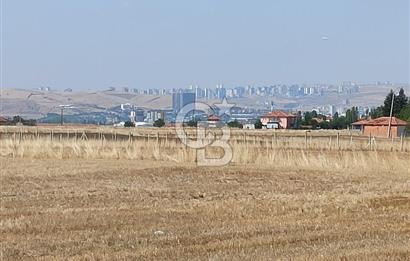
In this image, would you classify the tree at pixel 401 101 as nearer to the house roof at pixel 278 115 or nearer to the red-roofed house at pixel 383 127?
the red-roofed house at pixel 383 127

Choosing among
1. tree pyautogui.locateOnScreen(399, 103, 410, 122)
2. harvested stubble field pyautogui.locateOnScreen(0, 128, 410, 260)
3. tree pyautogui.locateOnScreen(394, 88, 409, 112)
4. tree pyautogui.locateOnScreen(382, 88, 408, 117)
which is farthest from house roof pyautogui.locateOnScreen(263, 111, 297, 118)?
harvested stubble field pyautogui.locateOnScreen(0, 128, 410, 260)

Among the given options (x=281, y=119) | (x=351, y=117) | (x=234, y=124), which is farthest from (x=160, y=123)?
(x=281, y=119)

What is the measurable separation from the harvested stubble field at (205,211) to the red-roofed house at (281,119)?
110m

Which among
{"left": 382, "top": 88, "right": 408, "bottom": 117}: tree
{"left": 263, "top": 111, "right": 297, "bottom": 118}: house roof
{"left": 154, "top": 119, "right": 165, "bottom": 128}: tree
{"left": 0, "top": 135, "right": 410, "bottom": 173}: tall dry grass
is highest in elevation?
{"left": 382, "top": 88, "right": 408, "bottom": 117}: tree

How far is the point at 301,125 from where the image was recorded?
422ft

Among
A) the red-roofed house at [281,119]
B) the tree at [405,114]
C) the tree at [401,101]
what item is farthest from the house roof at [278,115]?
the tree at [405,114]

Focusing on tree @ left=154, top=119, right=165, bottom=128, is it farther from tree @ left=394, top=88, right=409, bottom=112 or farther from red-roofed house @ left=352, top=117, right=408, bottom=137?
tree @ left=394, top=88, right=409, bottom=112

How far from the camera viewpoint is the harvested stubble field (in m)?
10.2

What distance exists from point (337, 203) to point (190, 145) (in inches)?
992

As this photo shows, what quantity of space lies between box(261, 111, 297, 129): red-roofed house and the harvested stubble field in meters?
110

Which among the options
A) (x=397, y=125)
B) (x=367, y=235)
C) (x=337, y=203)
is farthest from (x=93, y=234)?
(x=397, y=125)

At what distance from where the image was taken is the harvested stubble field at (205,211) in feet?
33.4

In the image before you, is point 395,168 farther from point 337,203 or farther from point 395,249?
point 395,249

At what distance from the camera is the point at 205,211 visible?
15484mm
